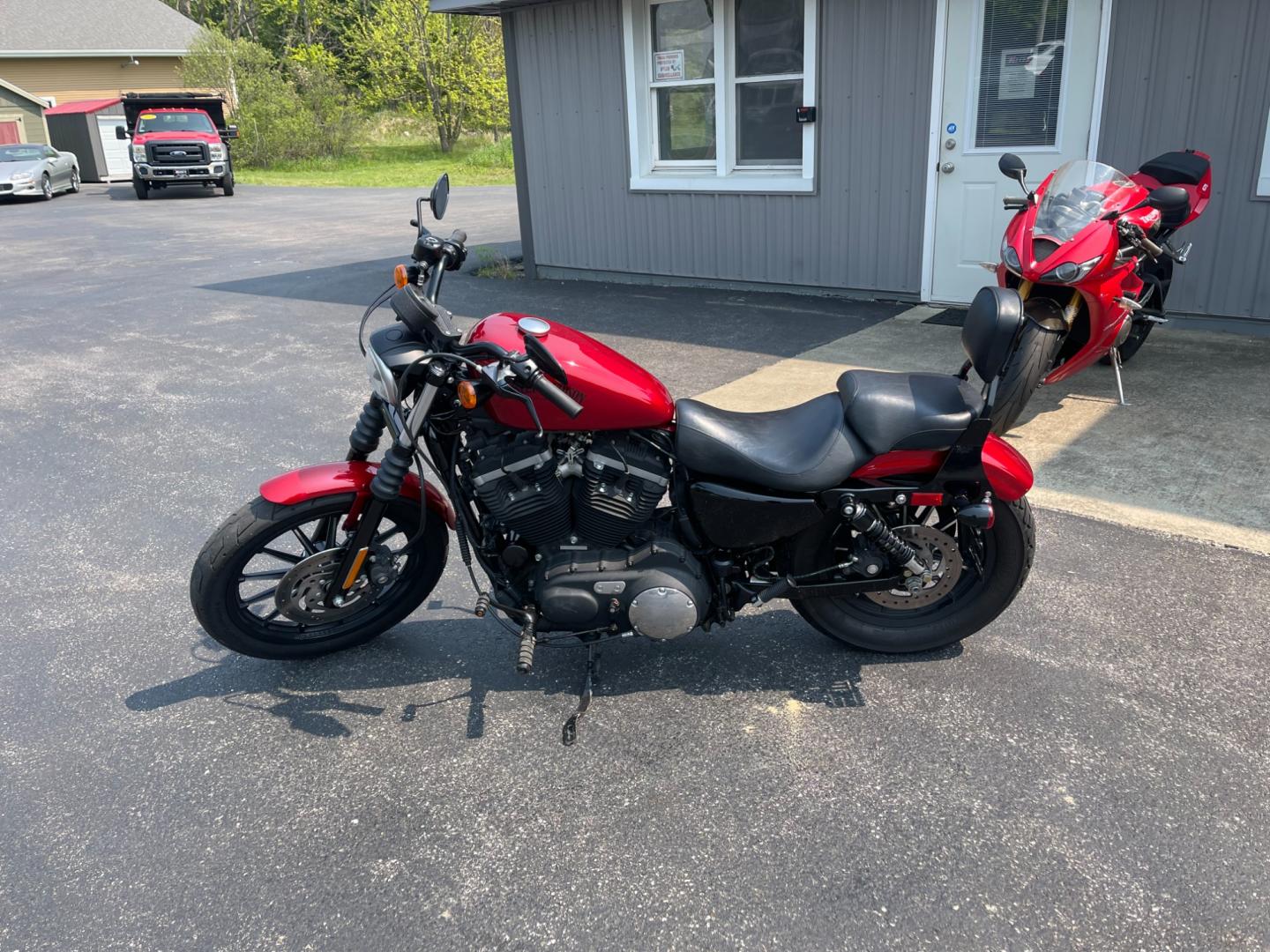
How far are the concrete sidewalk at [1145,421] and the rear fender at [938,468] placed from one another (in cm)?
148

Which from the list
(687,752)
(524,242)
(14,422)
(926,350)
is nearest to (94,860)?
(687,752)

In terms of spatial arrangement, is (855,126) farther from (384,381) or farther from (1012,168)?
(384,381)

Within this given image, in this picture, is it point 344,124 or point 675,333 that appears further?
point 344,124

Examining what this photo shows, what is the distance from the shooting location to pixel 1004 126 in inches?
294

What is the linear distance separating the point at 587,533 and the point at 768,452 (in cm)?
59

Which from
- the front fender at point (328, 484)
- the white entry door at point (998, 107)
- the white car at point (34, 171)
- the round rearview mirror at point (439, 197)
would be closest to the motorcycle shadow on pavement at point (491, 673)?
the front fender at point (328, 484)

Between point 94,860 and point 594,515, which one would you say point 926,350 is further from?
point 94,860

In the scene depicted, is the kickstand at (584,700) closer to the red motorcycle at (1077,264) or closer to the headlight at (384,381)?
the headlight at (384,381)

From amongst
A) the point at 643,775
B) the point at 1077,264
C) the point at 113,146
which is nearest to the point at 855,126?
the point at 1077,264

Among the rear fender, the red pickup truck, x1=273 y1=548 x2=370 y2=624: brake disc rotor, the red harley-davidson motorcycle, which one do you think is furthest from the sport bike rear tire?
the red pickup truck

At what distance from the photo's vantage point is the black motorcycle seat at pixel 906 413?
9.38 ft

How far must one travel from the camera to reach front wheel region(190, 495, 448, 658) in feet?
10.1

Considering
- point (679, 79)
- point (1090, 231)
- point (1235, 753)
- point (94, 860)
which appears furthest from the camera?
point (679, 79)

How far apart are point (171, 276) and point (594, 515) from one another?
34.5ft
